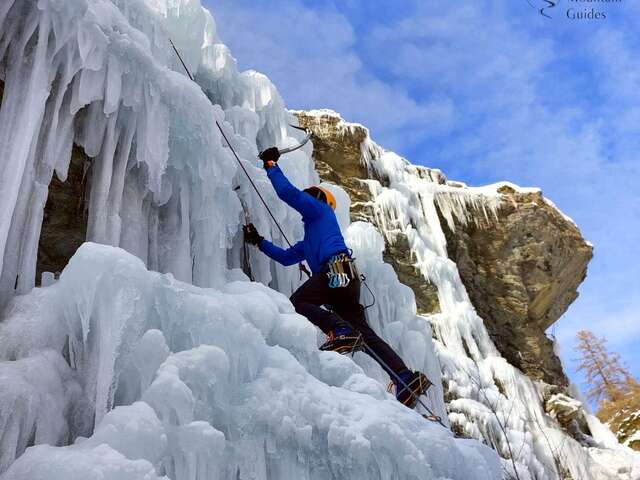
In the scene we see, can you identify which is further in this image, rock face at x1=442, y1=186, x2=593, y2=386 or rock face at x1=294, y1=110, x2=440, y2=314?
rock face at x1=442, y1=186, x2=593, y2=386

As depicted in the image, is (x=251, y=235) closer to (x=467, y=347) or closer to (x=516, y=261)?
(x=467, y=347)

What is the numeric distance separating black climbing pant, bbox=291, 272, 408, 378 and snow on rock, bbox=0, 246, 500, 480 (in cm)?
161

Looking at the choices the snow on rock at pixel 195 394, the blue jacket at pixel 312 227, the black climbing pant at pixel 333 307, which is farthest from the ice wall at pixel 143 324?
the black climbing pant at pixel 333 307

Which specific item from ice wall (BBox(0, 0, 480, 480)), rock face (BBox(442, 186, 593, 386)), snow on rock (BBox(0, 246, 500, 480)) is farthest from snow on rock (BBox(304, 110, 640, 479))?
snow on rock (BBox(0, 246, 500, 480))

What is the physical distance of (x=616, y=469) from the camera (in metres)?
12.5

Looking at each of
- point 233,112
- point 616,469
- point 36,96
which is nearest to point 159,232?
point 36,96

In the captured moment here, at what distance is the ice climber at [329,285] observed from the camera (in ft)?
15.1

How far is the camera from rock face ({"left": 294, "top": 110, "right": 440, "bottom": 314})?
12852 millimetres

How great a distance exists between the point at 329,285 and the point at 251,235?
0.87 metres

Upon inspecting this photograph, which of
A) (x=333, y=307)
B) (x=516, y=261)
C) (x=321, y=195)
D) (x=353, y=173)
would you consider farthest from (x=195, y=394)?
(x=516, y=261)

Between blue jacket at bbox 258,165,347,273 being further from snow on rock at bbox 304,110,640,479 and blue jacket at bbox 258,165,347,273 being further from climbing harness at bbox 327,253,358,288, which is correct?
snow on rock at bbox 304,110,640,479

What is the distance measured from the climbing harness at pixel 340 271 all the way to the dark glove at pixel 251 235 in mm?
701

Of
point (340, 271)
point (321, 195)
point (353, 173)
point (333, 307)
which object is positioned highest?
point (353, 173)

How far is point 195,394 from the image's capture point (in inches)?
103
